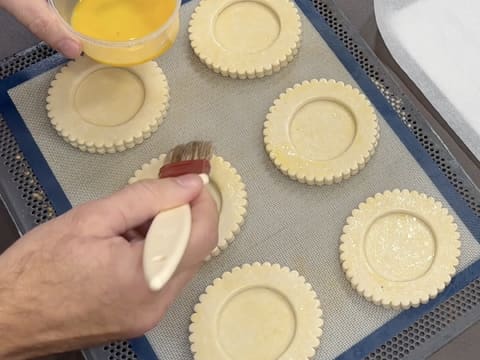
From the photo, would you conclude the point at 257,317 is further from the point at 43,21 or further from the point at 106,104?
the point at 43,21

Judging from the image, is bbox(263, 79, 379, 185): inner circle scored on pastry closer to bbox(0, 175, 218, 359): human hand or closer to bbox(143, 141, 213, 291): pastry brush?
bbox(143, 141, 213, 291): pastry brush

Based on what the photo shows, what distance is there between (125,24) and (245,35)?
290 mm

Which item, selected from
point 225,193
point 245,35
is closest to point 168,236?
point 225,193

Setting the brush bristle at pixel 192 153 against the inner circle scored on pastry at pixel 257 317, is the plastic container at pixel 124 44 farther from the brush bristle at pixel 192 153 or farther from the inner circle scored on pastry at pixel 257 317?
the inner circle scored on pastry at pixel 257 317

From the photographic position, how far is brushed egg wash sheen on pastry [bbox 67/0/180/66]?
50.0 inches

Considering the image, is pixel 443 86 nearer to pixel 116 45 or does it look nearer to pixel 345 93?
pixel 345 93

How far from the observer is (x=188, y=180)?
1026mm

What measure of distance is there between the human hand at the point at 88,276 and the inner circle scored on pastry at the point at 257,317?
0.22 meters

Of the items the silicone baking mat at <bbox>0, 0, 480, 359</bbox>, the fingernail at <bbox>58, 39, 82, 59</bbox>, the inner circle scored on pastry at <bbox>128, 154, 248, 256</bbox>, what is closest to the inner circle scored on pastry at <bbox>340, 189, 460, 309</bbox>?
the silicone baking mat at <bbox>0, 0, 480, 359</bbox>

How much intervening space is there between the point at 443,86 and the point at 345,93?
244 mm

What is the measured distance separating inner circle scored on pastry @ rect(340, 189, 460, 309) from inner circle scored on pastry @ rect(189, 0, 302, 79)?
37 cm

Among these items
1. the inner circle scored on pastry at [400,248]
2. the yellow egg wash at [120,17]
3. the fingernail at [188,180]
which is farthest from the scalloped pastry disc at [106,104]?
the inner circle scored on pastry at [400,248]

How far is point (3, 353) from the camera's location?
3.29 ft

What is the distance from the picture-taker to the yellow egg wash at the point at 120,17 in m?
1.29
